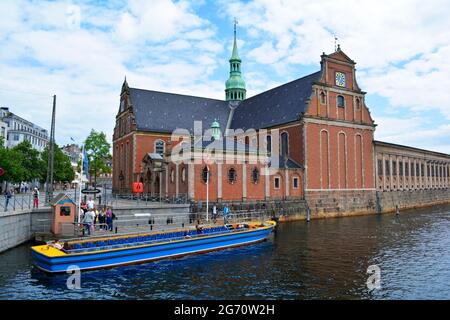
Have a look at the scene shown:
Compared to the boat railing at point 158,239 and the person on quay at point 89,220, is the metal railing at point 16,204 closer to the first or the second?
the person on quay at point 89,220

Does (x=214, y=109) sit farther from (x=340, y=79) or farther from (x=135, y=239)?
(x=135, y=239)

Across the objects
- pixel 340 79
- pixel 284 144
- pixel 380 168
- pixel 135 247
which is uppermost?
pixel 340 79

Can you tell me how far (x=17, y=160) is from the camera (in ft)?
163

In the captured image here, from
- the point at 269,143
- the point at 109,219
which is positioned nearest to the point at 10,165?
the point at 109,219

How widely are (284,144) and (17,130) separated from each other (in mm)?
64988

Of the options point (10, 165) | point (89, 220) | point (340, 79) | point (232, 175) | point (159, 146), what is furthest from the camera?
point (159, 146)

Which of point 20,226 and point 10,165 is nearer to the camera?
point 20,226

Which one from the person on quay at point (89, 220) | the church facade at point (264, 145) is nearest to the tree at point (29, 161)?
the church facade at point (264, 145)

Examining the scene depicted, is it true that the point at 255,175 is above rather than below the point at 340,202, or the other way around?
above

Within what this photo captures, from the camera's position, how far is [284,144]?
46719mm

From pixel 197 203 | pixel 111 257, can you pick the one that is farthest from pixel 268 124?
pixel 111 257

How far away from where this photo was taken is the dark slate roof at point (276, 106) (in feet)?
150

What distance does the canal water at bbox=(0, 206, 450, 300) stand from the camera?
14.7 meters
